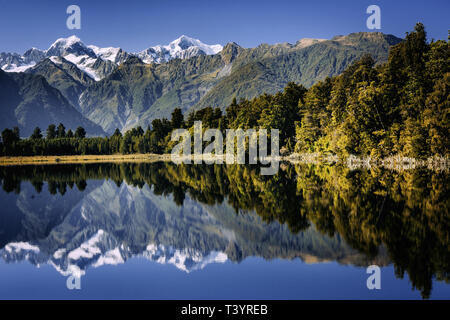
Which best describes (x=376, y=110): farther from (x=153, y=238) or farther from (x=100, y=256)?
(x=100, y=256)

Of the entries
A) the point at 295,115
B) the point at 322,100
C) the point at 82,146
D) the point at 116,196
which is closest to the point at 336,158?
the point at 322,100

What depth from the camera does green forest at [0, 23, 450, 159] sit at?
1981 inches

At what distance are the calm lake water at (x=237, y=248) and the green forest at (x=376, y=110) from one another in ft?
92.6

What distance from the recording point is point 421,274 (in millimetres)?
10578

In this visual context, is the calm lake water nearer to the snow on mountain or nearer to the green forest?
the snow on mountain

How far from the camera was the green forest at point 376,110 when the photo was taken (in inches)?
1981

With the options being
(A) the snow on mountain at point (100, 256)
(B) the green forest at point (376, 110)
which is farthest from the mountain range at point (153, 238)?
(B) the green forest at point (376, 110)

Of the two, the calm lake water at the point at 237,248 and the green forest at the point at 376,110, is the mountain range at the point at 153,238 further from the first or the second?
the green forest at the point at 376,110

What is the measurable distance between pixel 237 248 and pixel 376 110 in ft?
178

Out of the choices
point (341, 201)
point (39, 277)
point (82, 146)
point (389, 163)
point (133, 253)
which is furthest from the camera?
point (82, 146)

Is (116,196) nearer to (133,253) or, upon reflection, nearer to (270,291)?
(133,253)

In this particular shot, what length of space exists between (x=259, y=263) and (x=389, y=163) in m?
51.4

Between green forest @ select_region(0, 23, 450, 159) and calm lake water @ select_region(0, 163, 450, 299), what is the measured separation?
1111 inches

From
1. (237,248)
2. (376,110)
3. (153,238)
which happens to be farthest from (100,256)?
(376,110)
